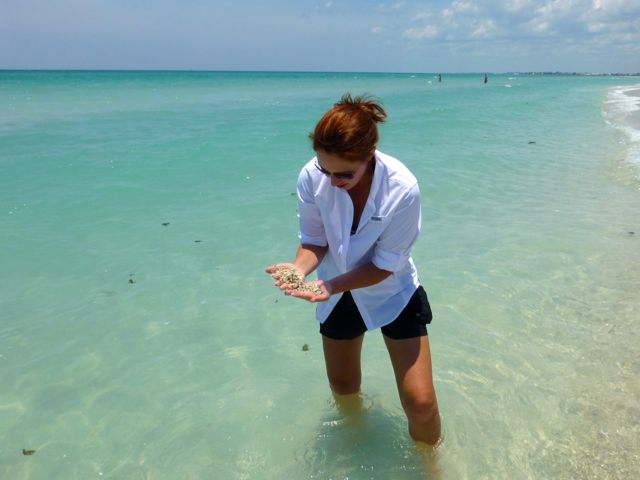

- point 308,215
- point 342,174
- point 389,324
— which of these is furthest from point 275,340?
point 342,174

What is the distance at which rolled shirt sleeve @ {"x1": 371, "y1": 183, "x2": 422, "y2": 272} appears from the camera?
2.68 metres

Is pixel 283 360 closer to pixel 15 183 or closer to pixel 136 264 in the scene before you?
pixel 136 264

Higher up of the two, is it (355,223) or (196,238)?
(355,223)

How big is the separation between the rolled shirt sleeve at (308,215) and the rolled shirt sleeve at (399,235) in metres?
0.36

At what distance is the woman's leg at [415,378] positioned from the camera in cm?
288

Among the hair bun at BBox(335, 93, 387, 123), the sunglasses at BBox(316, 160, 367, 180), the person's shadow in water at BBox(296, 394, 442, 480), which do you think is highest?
the hair bun at BBox(335, 93, 387, 123)

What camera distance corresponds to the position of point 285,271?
2748 mm

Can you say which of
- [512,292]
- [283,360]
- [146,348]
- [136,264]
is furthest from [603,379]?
[136,264]

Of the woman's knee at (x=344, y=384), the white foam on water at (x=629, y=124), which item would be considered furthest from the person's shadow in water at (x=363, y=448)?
the white foam on water at (x=629, y=124)

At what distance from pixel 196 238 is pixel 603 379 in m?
4.97

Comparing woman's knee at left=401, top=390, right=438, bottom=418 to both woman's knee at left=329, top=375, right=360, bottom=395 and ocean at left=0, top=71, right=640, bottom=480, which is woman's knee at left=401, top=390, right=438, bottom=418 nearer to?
ocean at left=0, top=71, right=640, bottom=480

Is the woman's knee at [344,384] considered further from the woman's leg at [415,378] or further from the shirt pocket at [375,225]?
the shirt pocket at [375,225]

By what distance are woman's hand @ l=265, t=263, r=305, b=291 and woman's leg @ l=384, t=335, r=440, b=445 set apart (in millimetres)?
662

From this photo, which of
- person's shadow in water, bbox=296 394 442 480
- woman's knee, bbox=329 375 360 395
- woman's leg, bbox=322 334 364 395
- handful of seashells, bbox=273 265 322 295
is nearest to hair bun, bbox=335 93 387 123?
handful of seashells, bbox=273 265 322 295
